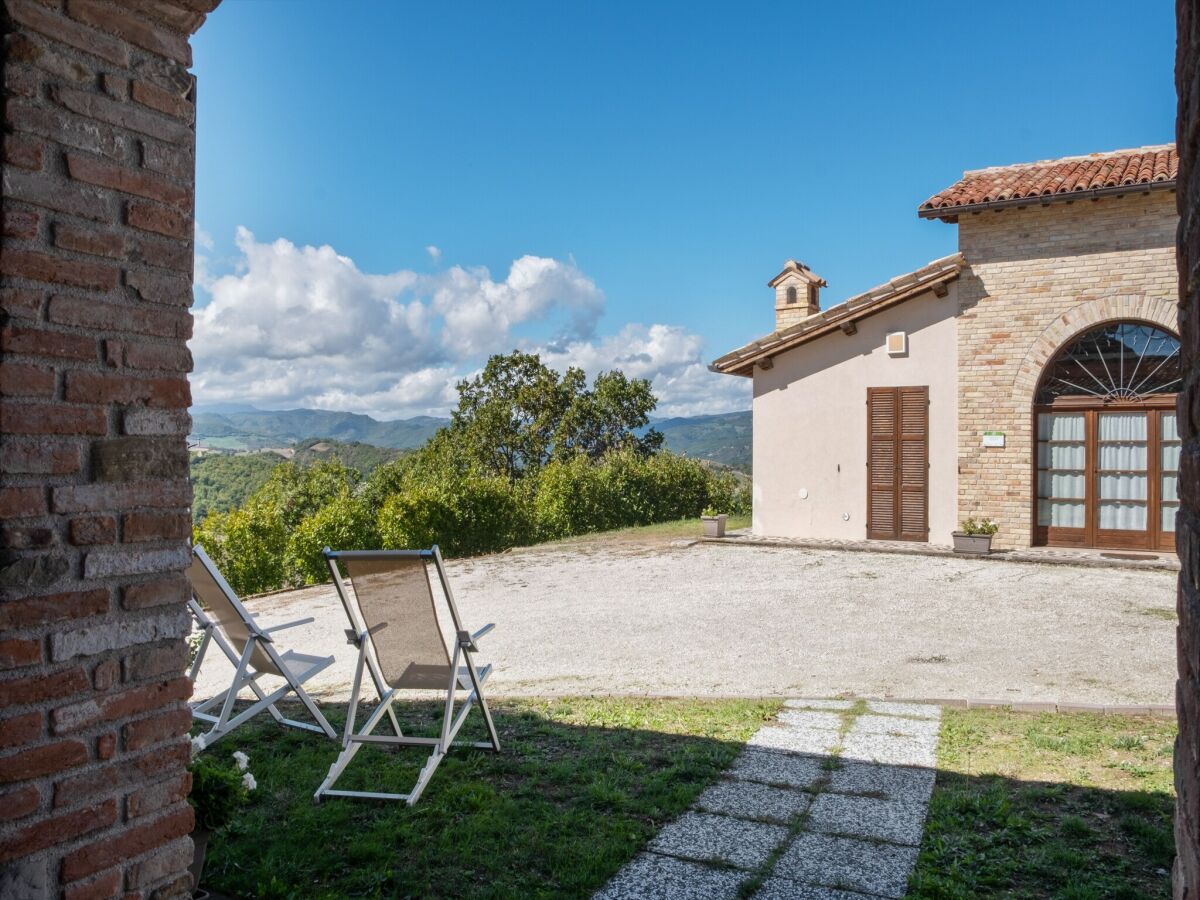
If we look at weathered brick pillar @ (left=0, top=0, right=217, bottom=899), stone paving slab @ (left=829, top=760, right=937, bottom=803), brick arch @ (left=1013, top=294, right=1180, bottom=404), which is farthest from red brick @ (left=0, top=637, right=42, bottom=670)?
brick arch @ (left=1013, top=294, right=1180, bottom=404)

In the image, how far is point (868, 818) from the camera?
3344mm

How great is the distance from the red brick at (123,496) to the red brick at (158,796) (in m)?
0.65

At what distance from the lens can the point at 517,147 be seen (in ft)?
87.2

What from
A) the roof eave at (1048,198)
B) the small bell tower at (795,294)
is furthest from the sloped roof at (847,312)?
the small bell tower at (795,294)

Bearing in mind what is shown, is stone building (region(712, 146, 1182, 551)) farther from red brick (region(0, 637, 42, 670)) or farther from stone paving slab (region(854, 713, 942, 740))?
red brick (region(0, 637, 42, 670))

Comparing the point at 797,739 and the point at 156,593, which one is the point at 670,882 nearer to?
the point at 797,739

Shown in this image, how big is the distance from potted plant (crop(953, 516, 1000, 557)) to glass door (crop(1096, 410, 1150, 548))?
1469 millimetres

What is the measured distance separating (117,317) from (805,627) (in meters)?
6.86

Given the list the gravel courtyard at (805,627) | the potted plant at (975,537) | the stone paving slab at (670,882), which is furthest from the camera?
the potted plant at (975,537)

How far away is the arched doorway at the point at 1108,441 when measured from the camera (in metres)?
12.0

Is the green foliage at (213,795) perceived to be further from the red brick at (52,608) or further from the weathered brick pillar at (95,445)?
the red brick at (52,608)

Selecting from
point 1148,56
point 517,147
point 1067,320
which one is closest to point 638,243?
point 517,147

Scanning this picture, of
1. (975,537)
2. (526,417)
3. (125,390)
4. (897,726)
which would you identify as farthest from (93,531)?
(526,417)

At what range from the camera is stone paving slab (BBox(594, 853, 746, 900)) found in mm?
2750
